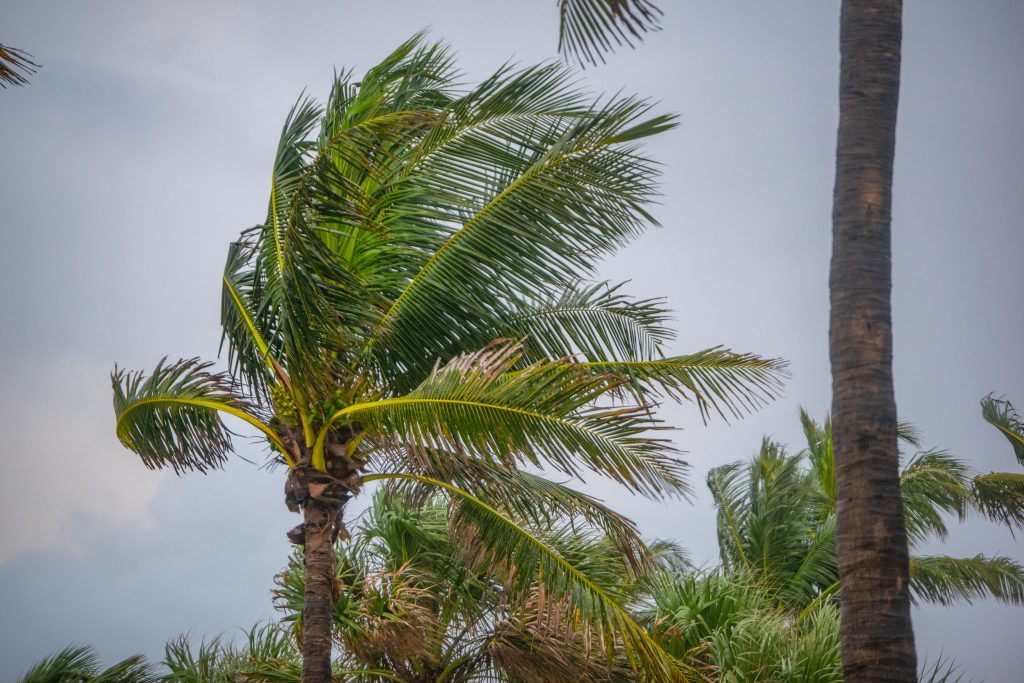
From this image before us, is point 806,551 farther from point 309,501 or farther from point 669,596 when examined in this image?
point 309,501

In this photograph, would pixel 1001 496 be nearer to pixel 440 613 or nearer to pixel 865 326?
pixel 440 613

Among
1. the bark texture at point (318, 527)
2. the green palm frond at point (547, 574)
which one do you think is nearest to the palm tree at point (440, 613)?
the bark texture at point (318, 527)

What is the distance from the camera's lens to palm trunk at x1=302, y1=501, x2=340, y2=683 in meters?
9.70

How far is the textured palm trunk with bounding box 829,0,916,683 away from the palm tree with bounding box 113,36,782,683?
202 centimetres

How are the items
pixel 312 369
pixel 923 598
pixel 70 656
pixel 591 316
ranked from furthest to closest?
pixel 923 598 < pixel 70 656 < pixel 591 316 < pixel 312 369

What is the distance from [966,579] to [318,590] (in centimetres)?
1412

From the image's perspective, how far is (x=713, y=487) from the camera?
2047 cm

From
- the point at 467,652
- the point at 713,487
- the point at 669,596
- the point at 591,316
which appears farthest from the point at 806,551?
the point at 591,316

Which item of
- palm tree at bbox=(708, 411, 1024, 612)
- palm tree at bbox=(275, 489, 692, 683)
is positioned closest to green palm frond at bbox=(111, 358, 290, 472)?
palm tree at bbox=(275, 489, 692, 683)

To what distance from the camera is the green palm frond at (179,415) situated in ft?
34.1

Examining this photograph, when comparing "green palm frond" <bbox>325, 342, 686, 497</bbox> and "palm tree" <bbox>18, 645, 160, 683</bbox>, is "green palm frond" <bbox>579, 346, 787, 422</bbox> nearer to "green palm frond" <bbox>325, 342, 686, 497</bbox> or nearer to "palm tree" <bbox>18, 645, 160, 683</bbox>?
"green palm frond" <bbox>325, 342, 686, 497</bbox>

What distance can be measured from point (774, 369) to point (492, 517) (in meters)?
2.91

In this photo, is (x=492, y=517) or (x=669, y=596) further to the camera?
(x=669, y=596)

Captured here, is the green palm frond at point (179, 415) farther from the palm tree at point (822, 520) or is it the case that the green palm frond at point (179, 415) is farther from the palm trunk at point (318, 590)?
the palm tree at point (822, 520)
